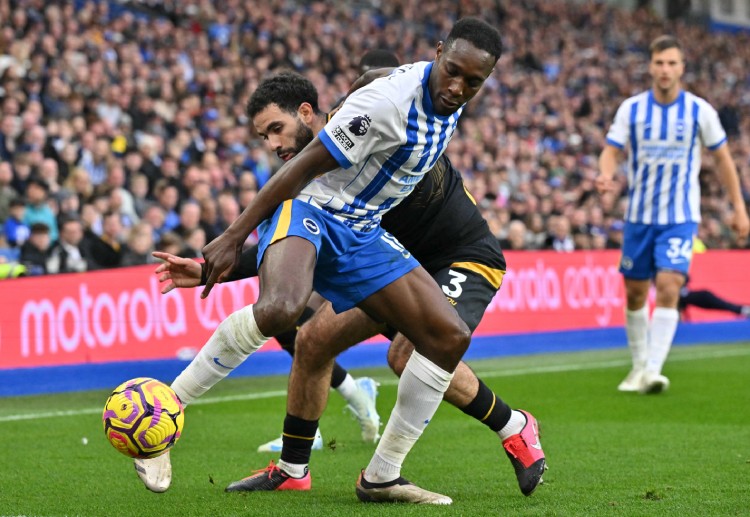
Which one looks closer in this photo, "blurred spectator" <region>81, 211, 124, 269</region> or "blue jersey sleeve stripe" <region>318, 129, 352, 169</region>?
"blue jersey sleeve stripe" <region>318, 129, 352, 169</region>

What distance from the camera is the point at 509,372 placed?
38.4 feet

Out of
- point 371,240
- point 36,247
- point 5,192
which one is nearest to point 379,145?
point 371,240

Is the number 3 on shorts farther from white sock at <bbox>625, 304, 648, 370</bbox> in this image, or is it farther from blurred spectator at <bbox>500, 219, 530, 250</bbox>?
blurred spectator at <bbox>500, 219, 530, 250</bbox>

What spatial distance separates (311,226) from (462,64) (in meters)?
0.92

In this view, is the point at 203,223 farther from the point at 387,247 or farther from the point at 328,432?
the point at 387,247

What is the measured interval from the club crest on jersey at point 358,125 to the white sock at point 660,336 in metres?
5.29

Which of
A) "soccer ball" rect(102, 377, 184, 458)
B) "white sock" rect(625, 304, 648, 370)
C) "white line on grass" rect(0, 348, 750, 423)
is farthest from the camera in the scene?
"white sock" rect(625, 304, 648, 370)

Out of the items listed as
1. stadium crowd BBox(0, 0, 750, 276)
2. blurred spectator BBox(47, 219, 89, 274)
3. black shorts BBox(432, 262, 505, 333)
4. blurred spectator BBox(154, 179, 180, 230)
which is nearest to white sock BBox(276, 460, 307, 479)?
black shorts BBox(432, 262, 505, 333)

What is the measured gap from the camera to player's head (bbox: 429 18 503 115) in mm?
4734

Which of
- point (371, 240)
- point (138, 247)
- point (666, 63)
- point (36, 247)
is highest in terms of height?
point (666, 63)

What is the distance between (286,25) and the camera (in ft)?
68.7

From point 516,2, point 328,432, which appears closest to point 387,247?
point 328,432

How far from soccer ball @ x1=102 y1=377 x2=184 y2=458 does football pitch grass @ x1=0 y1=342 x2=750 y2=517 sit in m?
0.31

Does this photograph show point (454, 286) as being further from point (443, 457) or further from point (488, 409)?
point (443, 457)
